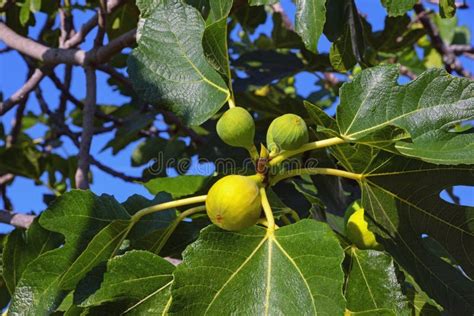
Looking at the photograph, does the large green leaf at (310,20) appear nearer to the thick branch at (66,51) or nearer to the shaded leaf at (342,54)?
the shaded leaf at (342,54)

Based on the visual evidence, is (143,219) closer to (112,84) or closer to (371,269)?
(371,269)

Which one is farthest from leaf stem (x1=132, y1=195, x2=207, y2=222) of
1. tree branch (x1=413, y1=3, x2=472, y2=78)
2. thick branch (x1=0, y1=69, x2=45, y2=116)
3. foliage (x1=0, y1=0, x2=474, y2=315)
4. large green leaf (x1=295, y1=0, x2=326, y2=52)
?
tree branch (x1=413, y1=3, x2=472, y2=78)

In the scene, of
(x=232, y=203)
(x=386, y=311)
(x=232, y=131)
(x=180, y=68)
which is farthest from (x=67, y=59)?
(x=386, y=311)

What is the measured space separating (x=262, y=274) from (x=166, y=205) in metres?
0.29

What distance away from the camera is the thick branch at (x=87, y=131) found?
201cm

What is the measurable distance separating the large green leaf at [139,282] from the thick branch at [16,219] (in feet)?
2.42

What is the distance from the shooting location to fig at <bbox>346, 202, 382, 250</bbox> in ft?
4.74

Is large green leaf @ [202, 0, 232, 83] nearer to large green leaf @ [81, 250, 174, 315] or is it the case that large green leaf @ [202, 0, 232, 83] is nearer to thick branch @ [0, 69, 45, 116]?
large green leaf @ [81, 250, 174, 315]

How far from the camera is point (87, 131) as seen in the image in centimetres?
213

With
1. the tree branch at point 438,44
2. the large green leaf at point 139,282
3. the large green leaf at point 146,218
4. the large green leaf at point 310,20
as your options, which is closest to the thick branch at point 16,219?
the large green leaf at point 146,218

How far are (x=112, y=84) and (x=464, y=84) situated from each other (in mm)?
2254

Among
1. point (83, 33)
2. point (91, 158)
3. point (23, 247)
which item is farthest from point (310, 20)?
point (91, 158)

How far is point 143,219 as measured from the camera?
1473 millimetres

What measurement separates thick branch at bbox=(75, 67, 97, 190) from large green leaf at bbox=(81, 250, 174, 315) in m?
0.73
